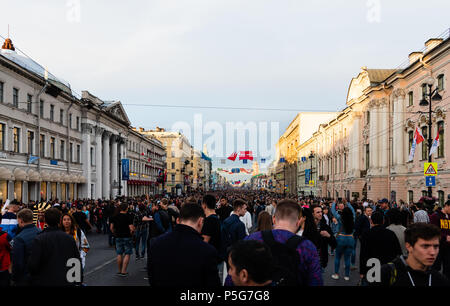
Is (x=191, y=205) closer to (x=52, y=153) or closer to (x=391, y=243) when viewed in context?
(x=391, y=243)

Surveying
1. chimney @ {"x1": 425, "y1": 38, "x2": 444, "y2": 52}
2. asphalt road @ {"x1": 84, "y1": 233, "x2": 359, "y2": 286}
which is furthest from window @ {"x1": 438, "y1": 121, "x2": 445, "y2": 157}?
asphalt road @ {"x1": 84, "y1": 233, "x2": 359, "y2": 286}

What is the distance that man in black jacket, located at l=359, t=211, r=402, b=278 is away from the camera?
6293 millimetres

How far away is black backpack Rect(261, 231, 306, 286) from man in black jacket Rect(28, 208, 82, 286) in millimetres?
2650

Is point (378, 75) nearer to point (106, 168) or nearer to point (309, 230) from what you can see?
point (106, 168)

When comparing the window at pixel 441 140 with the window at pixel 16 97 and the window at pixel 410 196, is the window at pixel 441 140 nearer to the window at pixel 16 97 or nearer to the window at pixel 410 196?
the window at pixel 410 196

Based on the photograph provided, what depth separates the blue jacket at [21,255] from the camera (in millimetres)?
5193

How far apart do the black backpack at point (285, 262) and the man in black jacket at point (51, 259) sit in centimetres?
265

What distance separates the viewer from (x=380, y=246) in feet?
20.8

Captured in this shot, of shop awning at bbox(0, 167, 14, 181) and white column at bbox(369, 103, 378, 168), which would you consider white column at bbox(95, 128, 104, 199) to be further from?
white column at bbox(369, 103, 378, 168)

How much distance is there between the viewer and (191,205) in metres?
4.02

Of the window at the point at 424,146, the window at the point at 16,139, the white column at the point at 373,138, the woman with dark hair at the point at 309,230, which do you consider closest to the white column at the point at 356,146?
the white column at the point at 373,138
